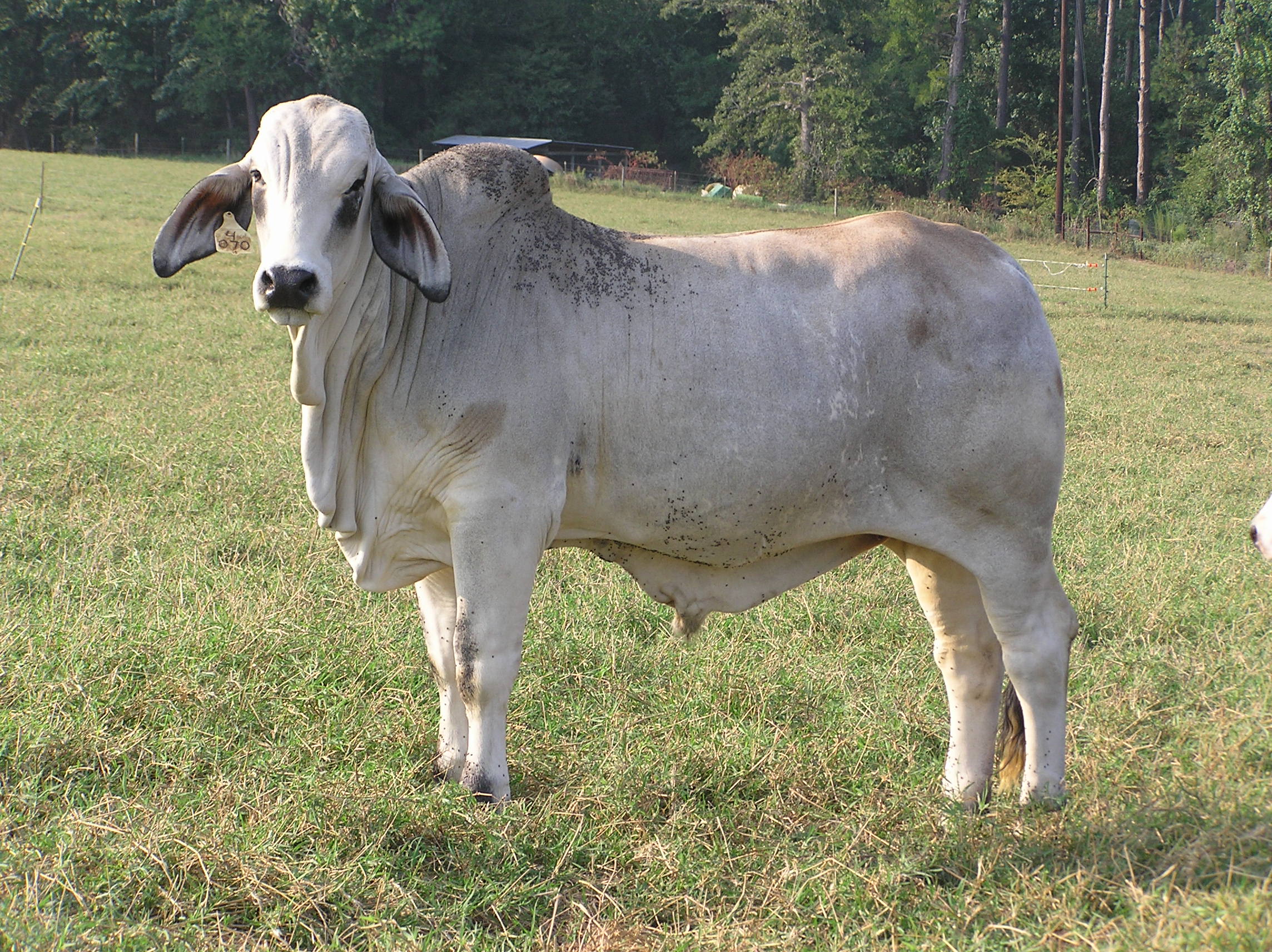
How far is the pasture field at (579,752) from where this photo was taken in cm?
284

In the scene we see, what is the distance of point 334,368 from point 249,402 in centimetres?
498

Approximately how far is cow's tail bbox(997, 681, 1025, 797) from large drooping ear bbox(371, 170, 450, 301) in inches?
78.8

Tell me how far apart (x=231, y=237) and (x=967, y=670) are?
8.08ft

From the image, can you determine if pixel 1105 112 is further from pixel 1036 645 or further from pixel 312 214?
pixel 312 214

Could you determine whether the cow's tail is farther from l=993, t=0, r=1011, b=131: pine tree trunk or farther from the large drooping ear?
l=993, t=0, r=1011, b=131: pine tree trunk

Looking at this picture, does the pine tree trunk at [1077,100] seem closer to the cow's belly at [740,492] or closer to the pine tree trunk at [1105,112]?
the pine tree trunk at [1105,112]

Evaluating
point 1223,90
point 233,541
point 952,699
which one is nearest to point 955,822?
point 952,699

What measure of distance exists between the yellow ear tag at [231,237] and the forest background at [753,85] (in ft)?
100

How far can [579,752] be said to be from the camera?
3.70 meters

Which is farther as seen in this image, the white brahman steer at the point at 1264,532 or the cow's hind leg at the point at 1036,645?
the cow's hind leg at the point at 1036,645

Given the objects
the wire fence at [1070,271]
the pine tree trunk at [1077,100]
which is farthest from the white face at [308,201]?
the pine tree trunk at [1077,100]

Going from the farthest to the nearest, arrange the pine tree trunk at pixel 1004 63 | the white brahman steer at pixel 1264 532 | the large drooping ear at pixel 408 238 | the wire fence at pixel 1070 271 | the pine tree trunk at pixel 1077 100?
the pine tree trunk at pixel 1004 63
the pine tree trunk at pixel 1077 100
the wire fence at pixel 1070 271
the large drooping ear at pixel 408 238
the white brahman steer at pixel 1264 532

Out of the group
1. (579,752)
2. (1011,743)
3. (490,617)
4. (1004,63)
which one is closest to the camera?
(490,617)

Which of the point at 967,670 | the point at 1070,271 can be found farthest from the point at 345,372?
the point at 1070,271
